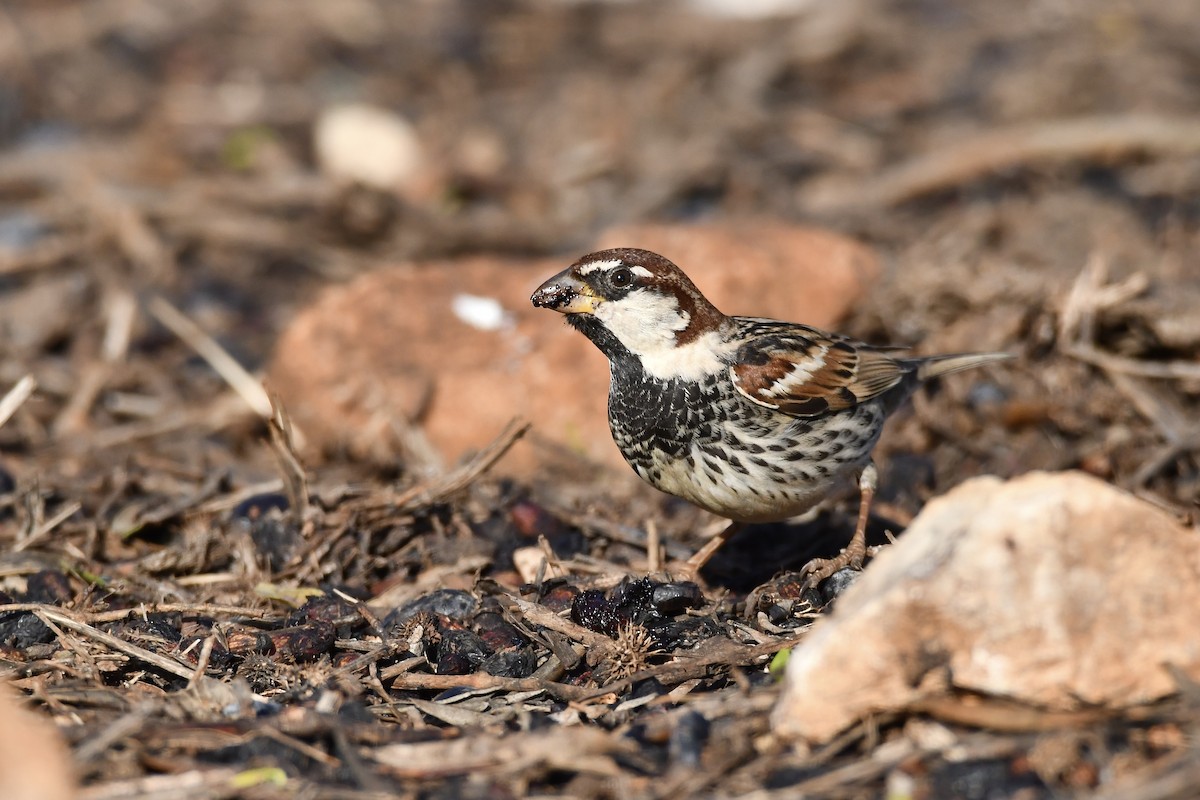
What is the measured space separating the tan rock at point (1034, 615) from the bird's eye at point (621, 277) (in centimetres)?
207

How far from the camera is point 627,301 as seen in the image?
18.6ft

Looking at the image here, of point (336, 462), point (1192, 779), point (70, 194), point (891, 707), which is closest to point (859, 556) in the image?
point (891, 707)

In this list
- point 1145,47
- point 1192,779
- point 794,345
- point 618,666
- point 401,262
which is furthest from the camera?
point 1145,47

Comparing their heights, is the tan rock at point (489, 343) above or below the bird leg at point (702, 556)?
above

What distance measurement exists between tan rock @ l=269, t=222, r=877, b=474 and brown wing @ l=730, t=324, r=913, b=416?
153 cm

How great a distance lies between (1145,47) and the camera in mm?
11789

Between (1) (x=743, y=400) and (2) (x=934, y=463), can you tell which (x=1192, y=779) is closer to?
(1) (x=743, y=400)

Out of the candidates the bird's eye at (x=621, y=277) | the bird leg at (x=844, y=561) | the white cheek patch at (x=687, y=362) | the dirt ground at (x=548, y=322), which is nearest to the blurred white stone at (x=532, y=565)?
the dirt ground at (x=548, y=322)

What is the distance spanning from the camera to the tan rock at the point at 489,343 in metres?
7.51

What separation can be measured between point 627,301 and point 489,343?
2.38 metres

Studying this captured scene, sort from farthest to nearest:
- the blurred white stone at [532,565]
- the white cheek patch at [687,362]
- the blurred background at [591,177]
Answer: the blurred background at [591,177]
the blurred white stone at [532,565]
the white cheek patch at [687,362]

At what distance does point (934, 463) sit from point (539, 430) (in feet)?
6.89

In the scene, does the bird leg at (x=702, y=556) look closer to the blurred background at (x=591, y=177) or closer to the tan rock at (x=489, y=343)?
the tan rock at (x=489, y=343)

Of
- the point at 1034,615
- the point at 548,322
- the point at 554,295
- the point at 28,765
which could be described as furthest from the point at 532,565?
the point at 28,765
